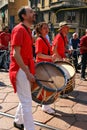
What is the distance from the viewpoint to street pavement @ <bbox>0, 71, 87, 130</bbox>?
15.7ft

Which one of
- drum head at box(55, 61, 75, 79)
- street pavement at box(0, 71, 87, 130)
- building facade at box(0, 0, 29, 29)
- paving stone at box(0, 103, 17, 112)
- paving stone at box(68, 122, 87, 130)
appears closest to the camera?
paving stone at box(68, 122, 87, 130)

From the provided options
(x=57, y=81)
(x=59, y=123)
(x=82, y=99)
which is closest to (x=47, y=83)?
(x=57, y=81)

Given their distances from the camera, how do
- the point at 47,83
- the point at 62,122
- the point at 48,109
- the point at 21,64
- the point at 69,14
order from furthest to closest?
the point at 69,14 → the point at 48,109 → the point at 62,122 → the point at 47,83 → the point at 21,64

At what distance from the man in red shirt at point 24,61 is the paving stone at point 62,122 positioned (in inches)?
32.2

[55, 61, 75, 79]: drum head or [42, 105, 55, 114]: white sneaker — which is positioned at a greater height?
[55, 61, 75, 79]: drum head

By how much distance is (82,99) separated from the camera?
21.0 feet

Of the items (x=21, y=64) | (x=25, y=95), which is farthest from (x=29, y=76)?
(x=25, y=95)

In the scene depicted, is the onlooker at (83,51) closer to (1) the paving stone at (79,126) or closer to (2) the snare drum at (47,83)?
(1) the paving stone at (79,126)

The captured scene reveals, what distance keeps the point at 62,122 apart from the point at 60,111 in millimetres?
596

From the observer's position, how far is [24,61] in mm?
3984

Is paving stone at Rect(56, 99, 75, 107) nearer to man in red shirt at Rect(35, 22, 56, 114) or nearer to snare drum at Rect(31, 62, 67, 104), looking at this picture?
man in red shirt at Rect(35, 22, 56, 114)

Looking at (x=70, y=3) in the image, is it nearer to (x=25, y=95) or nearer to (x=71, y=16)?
(x=71, y=16)

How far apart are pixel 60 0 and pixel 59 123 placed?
131ft

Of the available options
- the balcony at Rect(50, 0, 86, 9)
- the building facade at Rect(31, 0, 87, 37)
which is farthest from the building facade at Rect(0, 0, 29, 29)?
the balcony at Rect(50, 0, 86, 9)
